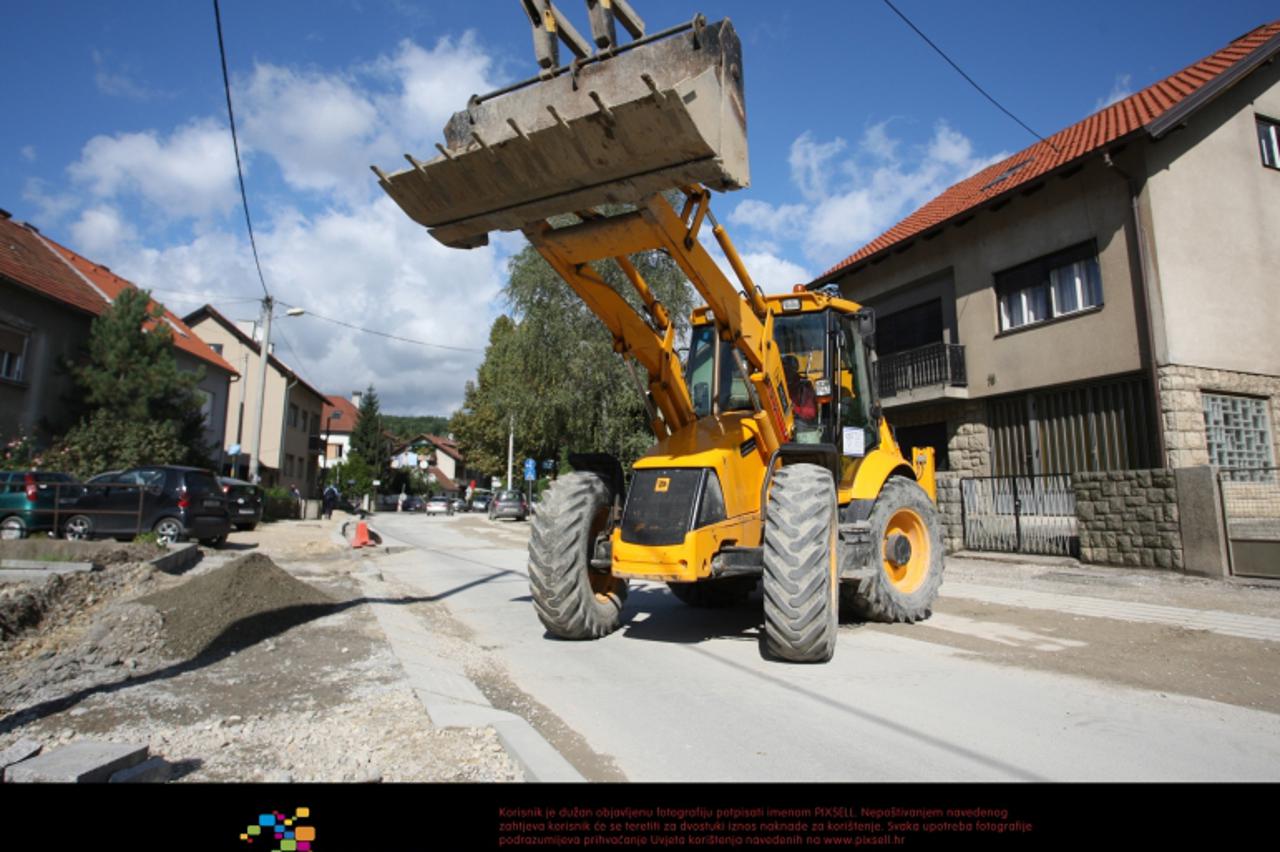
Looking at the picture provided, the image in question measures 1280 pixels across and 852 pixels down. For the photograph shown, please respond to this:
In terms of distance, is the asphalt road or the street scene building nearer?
the asphalt road

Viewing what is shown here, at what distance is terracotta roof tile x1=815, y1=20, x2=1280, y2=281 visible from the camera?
12.8 m

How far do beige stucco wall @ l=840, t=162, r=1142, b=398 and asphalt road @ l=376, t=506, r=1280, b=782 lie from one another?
6731mm

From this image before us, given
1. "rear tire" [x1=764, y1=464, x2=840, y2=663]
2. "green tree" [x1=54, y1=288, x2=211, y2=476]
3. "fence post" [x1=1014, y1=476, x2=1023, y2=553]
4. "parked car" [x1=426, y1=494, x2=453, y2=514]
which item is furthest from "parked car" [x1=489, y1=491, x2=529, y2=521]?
"rear tire" [x1=764, y1=464, x2=840, y2=663]

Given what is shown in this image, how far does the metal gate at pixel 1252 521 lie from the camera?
355 inches

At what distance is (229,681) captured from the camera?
473cm

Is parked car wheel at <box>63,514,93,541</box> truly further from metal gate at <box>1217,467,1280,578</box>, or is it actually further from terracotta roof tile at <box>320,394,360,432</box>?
terracotta roof tile at <box>320,394,360,432</box>

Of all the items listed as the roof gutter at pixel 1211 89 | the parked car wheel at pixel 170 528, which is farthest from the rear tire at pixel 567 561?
the roof gutter at pixel 1211 89

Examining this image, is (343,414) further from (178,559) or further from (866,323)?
(866,323)

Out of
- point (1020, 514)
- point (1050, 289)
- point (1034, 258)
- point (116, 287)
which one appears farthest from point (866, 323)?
point (116, 287)

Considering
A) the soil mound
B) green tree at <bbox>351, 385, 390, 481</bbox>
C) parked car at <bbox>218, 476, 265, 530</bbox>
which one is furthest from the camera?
green tree at <bbox>351, 385, 390, 481</bbox>

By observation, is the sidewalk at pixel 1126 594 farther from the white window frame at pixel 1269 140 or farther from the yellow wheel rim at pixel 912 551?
the white window frame at pixel 1269 140

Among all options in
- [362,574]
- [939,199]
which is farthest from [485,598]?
[939,199]
